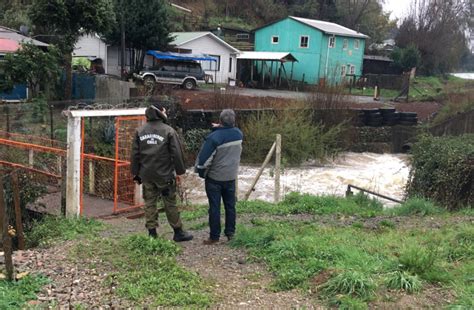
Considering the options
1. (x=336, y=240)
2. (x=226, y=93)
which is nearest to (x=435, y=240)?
(x=336, y=240)

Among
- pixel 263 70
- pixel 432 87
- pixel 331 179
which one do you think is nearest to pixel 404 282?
pixel 331 179

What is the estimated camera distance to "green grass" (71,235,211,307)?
15.3 ft

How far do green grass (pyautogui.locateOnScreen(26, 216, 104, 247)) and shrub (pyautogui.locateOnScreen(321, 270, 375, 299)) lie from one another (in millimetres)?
3705

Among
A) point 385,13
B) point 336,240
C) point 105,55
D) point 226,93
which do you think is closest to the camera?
point 336,240

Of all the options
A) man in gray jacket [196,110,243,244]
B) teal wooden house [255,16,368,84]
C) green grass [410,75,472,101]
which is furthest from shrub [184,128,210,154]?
teal wooden house [255,16,368,84]

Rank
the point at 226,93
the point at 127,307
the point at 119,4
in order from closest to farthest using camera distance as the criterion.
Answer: the point at 127,307, the point at 226,93, the point at 119,4

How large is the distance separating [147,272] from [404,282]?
91.8 inches

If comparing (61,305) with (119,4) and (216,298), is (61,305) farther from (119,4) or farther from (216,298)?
(119,4)

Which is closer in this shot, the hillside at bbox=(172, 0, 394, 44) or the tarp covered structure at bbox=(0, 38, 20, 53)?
the tarp covered structure at bbox=(0, 38, 20, 53)

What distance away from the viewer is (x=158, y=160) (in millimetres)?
6613

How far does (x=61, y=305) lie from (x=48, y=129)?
1248 centimetres

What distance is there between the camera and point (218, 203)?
265 inches

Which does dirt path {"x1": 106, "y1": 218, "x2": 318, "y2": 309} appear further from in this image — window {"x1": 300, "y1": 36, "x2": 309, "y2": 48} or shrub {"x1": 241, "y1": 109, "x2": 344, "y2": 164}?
window {"x1": 300, "y1": 36, "x2": 309, "y2": 48}

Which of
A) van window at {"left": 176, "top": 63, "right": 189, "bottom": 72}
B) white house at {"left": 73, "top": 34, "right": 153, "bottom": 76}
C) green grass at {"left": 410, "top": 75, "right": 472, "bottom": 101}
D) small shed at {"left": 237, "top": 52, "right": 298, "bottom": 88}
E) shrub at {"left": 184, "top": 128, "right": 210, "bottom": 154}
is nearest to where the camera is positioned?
shrub at {"left": 184, "top": 128, "right": 210, "bottom": 154}
